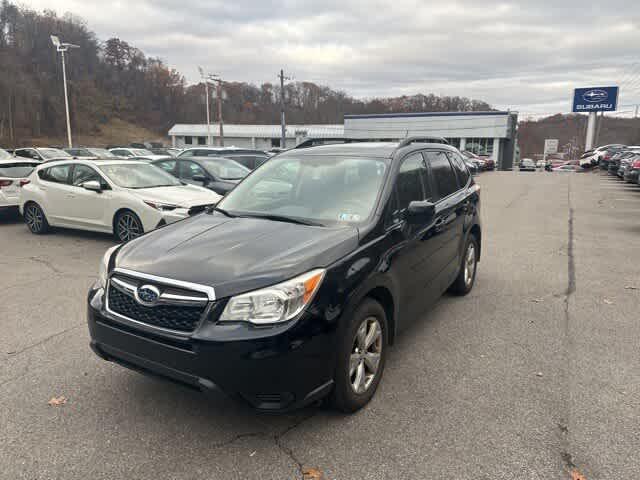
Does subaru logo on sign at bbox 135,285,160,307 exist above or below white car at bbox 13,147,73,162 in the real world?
above

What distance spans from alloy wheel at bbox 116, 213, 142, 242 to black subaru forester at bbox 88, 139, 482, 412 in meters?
4.39

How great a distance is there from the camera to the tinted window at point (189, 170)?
1141cm

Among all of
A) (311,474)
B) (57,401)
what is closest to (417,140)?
(311,474)

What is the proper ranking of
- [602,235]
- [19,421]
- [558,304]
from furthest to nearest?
1. [602,235]
2. [558,304]
3. [19,421]

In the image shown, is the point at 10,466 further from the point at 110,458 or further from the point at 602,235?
the point at 602,235

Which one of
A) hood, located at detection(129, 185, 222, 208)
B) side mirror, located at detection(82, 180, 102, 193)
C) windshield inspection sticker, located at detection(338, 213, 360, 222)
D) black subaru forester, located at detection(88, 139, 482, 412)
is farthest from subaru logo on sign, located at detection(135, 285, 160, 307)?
side mirror, located at detection(82, 180, 102, 193)

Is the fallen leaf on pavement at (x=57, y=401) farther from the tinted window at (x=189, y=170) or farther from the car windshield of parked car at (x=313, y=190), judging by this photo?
the tinted window at (x=189, y=170)

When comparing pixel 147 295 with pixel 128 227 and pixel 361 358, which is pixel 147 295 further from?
pixel 128 227

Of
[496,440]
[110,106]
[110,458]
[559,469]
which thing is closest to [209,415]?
[110,458]

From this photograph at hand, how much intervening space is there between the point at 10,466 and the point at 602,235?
10462mm

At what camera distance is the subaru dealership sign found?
58.7 meters

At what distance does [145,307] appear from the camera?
2.88m

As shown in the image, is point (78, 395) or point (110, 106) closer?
point (78, 395)

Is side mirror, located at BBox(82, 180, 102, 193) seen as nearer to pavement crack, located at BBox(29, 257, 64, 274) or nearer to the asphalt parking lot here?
pavement crack, located at BBox(29, 257, 64, 274)
